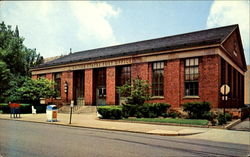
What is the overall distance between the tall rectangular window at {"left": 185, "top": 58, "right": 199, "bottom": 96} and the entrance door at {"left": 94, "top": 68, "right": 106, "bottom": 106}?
12.6 m

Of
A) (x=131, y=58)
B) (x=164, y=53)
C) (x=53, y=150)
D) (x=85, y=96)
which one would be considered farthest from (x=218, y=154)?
(x=85, y=96)

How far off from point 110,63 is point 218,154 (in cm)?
2459

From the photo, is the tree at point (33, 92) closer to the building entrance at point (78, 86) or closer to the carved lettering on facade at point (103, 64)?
the building entrance at point (78, 86)

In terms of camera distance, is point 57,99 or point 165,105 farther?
point 57,99

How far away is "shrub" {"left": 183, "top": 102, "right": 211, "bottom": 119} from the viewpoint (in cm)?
2130

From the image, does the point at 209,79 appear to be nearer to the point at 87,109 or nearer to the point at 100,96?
the point at 100,96

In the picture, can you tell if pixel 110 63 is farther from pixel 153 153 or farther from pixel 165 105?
pixel 153 153

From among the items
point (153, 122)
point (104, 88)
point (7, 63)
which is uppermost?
point (7, 63)

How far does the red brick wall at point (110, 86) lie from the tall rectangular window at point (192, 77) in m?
10.1

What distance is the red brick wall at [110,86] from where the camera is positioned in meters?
31.4

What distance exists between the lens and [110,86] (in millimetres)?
31969

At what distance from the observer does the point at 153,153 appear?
8.33 metres

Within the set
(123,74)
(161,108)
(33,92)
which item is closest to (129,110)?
(161,108)

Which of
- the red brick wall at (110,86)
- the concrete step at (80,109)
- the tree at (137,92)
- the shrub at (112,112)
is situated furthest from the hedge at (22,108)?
the shrub at (112,112)
